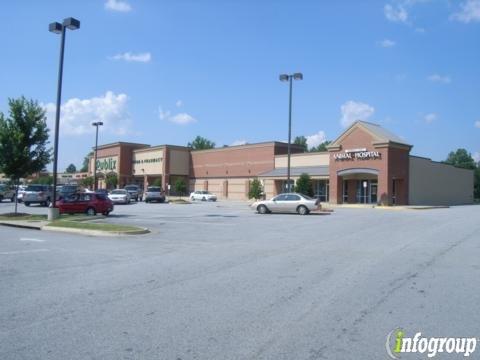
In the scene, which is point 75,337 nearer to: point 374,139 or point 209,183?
point 374,139

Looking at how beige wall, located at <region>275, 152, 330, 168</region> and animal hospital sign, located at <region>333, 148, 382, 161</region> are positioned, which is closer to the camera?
animal hospital sign, located at <region>333, 148, 382, 161</region>

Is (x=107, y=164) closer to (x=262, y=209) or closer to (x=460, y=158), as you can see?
(x=262, y=209)

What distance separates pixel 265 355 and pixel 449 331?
2.48 metres

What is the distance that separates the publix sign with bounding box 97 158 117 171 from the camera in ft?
278

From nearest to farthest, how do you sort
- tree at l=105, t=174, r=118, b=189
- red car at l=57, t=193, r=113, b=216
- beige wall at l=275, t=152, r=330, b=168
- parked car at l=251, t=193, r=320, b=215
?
red car at l=57, t=193, r=113, b=216
parked car at l=251, t=193, r=320, b=215
beige wall at l=275, t=152, r=330, b=168
tree at l=105, t=174, r=118, b=189

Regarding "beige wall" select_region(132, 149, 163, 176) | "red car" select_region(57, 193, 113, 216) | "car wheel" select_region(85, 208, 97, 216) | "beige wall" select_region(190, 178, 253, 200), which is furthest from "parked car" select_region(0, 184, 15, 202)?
"beige wall" select_region(132, 149, 163, 176)

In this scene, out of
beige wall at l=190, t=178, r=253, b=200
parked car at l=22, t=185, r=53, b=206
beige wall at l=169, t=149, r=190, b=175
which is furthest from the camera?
beige wall at l=169, t=149, r=190, b=175

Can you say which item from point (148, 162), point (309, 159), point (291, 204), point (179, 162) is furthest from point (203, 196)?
point (291, 204)

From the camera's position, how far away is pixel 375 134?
4519 centimetres

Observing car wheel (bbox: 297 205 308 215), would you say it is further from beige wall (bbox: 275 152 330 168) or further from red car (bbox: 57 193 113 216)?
beige wall (bbox: 275 152 330 168)

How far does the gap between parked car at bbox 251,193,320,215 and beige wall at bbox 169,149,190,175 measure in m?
46.2

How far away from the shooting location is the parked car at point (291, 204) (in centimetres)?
2958

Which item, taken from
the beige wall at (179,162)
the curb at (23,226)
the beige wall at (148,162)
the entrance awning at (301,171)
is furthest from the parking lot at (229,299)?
the beige wall at (148,162)

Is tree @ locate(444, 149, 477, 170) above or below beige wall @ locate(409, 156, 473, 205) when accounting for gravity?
above
